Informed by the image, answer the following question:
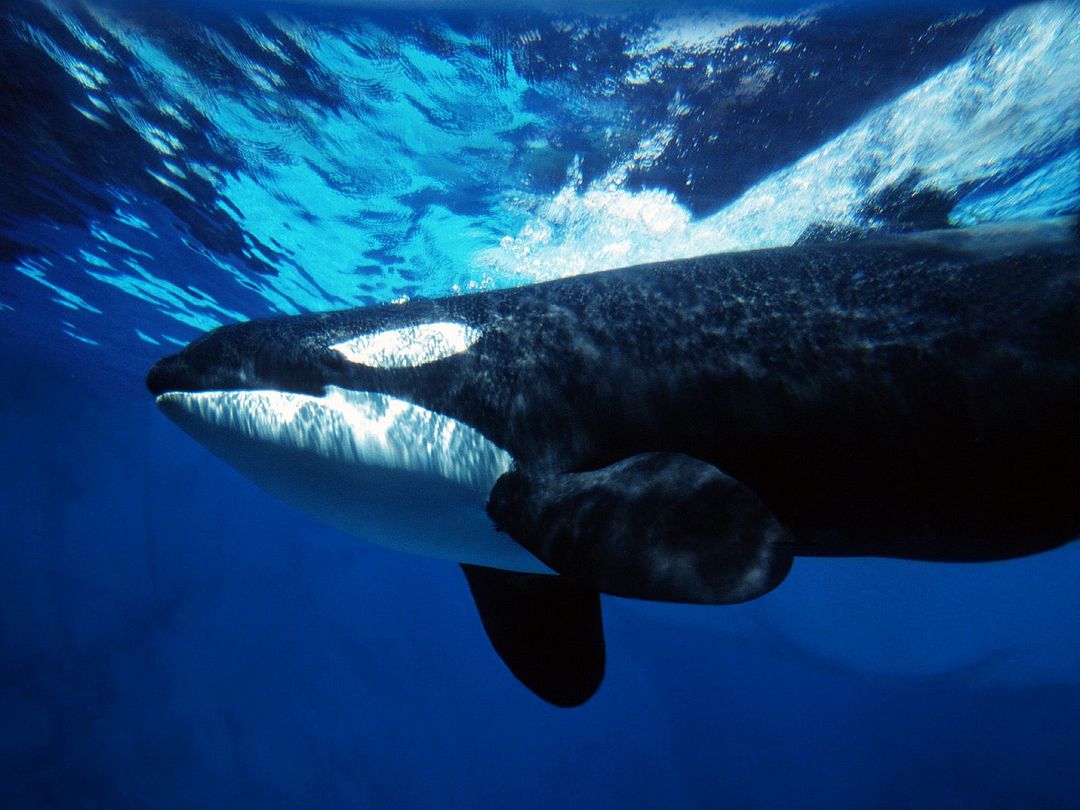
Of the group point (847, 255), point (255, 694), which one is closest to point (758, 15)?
point (847, 255)

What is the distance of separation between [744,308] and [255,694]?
3088 centimetres

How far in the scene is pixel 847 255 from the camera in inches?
114

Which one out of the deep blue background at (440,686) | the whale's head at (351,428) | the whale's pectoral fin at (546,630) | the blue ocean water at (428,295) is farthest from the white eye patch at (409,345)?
the deep blue background at (440,686)

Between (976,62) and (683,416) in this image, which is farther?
(976,62)

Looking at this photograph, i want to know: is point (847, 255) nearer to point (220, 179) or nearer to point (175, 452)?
point (220, 179)

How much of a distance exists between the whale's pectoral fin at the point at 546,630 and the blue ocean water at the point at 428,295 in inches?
227

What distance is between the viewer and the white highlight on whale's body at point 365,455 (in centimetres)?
289

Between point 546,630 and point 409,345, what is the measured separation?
2.10m

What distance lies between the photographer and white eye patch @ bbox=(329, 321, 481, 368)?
3053mm

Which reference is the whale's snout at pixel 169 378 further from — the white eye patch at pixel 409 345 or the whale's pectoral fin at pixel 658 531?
the whale's pectoral fin at pixel 658 531

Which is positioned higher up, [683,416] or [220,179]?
[220,179]

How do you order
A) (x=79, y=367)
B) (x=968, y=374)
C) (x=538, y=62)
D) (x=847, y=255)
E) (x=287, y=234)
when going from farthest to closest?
(x=79, y=367) < (x=287, y=234) < (x=538, y=62) < (x=847, y=255) < (x=968, y=374)

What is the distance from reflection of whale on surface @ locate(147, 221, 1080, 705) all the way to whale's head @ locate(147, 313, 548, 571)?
Result: 0.04 feet

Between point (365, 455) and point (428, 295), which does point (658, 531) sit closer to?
point (365, 455)
